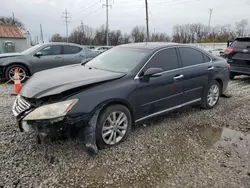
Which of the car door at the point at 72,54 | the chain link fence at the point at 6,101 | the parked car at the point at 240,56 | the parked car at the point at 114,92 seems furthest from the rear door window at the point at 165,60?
the car door at the point at 72,54

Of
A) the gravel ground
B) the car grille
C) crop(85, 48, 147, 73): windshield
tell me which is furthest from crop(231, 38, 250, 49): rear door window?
the car grille

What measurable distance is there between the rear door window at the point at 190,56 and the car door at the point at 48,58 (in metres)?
5.00

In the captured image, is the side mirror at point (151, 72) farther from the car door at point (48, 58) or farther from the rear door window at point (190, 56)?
the car door at point (48, 58)

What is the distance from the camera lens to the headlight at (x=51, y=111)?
8.03 feet

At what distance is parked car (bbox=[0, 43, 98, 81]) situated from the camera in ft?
22.2

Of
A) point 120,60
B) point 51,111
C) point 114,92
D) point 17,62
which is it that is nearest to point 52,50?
point 17,62

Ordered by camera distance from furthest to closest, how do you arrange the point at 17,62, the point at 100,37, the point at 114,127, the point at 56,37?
the point at 56,37 < the point at 100,37 < the point at 17,62 < the point at 114,127

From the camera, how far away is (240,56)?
7211mm

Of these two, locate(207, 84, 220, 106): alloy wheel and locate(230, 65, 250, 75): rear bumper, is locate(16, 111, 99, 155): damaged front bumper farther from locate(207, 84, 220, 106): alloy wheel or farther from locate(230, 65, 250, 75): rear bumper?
locate(230, 65, 250, 75): rear bumper

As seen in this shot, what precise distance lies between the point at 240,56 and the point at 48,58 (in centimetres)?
683

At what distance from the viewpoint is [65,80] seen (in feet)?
9.59

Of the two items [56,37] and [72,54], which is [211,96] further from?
[56,37]

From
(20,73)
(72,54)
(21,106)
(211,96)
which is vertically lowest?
(211,96)

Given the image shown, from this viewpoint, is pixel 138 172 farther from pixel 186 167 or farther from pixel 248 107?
pixel 248 107
